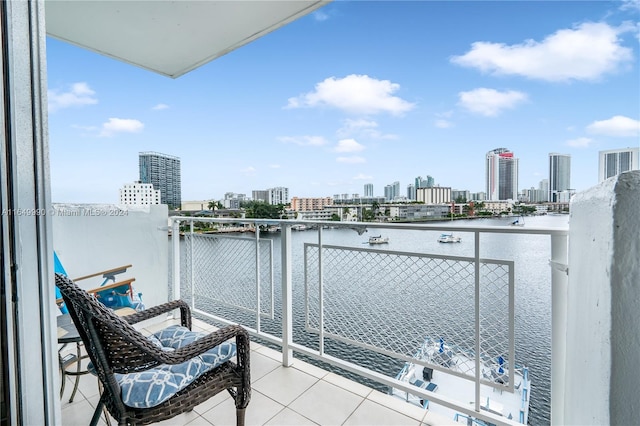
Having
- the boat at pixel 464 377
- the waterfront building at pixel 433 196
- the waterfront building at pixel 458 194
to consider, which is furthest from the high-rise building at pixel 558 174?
the waterfront building at pixel 433 196

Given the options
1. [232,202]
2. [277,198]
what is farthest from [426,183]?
[232,202]

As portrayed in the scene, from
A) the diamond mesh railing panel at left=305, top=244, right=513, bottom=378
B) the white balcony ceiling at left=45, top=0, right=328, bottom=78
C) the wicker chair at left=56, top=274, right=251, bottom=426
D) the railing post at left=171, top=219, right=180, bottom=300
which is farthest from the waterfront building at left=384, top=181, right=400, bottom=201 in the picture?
the wicker chair at left=56, top=274, right=251, bottom=426

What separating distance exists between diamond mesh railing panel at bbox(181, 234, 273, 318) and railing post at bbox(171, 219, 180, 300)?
0.07 m

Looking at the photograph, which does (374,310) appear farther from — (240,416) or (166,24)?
(166,24)

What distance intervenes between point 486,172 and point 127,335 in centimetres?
428

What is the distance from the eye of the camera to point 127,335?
1.21 meters

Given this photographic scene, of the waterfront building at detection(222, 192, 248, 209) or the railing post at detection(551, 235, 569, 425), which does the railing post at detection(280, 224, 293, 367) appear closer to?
the waterfront building at detection(222, 192, 248, 209)

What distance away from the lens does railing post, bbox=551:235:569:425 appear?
1.48 metres

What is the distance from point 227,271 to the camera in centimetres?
315

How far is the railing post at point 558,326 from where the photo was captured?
4.84ft

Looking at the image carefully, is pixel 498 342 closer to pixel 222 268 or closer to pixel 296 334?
pixel 296 334

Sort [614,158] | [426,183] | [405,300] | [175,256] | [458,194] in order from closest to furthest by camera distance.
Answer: [614,158]
[405,300]
[175,256]
[458,194]
[426,183]

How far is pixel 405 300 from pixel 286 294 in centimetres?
96

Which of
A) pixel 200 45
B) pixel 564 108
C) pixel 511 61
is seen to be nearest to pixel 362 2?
pixel 511 61
